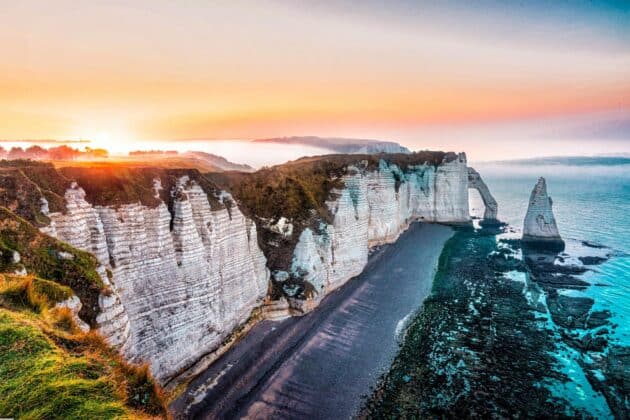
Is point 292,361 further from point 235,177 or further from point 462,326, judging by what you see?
point 235,177

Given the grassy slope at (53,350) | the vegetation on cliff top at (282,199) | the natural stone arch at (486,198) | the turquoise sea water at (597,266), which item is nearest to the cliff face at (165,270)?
the grassy slope at (53,350)

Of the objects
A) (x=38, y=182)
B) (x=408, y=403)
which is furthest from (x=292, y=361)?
(x=38, y=182)

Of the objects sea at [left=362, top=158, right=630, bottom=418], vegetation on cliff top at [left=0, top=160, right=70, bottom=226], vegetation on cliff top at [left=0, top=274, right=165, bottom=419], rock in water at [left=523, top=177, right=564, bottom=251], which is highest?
vegetation on cliff top at [left=0, top=160, right=70, bottom=226]

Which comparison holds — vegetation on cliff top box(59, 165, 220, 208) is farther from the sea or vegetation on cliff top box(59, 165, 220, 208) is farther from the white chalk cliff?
the sea

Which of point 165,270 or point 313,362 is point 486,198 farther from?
point 165,270

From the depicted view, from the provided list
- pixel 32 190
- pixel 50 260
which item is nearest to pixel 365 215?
pixel 32 190

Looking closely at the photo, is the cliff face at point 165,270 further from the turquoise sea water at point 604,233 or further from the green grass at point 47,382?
the turquoise sea water at point 604,233

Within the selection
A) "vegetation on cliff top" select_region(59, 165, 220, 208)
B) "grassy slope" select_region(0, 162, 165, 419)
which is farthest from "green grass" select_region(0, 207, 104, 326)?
"vegetation on cliff top" select_region(59, 165, 220, 208)
